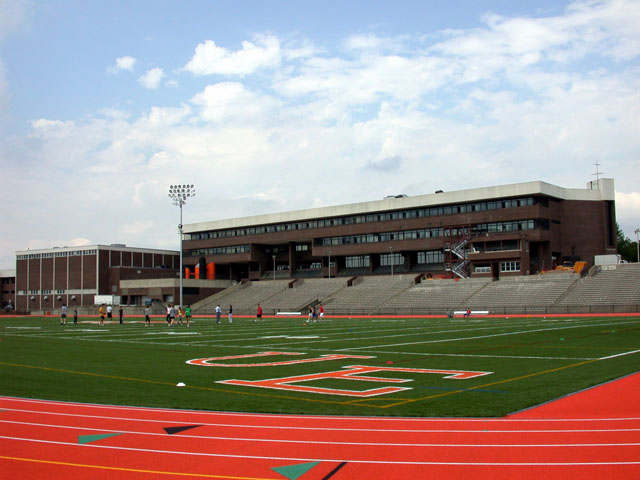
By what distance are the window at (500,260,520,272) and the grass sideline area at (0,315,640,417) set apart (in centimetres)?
4838

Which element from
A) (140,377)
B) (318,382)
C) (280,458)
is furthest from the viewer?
(140,377)

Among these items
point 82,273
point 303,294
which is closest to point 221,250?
point 82,273

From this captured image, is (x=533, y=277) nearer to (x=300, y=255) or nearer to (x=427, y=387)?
(x=300, y=255)

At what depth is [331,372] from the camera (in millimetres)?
18891

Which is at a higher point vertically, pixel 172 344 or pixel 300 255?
pixel 300 255

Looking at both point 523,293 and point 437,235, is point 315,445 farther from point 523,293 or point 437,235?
point 437,235

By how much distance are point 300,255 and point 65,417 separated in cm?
9891

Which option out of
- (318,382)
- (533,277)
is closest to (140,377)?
(318,382)

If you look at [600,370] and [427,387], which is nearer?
[427,387]

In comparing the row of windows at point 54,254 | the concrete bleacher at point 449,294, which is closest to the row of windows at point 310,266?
the concrete bleacher at point 449,294

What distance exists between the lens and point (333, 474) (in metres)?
7.77

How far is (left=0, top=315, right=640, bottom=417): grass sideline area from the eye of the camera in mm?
13243

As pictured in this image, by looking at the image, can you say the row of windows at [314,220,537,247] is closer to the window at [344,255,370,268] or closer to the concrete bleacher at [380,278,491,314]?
the window at [344,255,370,268]

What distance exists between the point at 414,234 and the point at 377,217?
7694 millimetres
